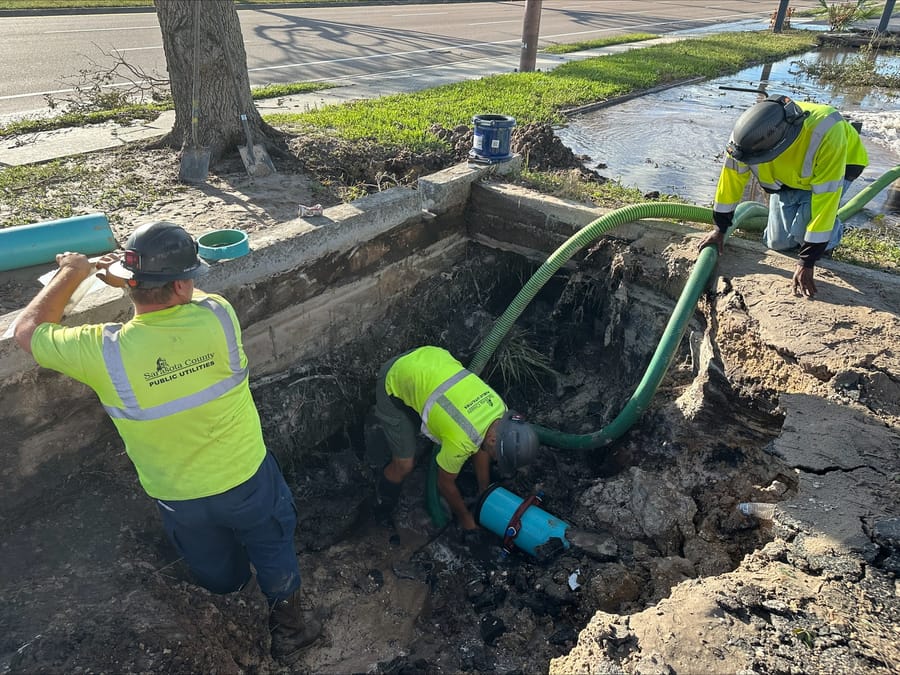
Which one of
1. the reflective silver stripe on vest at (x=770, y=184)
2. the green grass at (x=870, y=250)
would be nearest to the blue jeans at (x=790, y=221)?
the reflective silver stripe on vest at (x=770, y=184)

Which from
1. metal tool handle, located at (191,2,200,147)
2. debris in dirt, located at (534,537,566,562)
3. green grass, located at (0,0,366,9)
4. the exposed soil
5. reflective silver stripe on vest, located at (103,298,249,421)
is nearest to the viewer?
reflective silver stripe on vest, located at (103,298,249,421)

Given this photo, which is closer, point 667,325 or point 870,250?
point 667,325

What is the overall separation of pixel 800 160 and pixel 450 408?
2748 millimetres

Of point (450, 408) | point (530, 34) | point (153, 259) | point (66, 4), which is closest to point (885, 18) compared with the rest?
point (530, 34)

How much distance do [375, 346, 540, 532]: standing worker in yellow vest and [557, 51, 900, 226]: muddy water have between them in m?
3.30

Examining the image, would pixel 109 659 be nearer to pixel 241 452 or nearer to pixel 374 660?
pixel 241 452

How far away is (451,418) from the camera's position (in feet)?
11.2

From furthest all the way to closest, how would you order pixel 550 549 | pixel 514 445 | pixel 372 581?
pixel 372 581, pixel 550 549, pixel 514 445

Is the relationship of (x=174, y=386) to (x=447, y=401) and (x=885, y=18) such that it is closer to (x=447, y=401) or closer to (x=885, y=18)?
(x=447, y=401)

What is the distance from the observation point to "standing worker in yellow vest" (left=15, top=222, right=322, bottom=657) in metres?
2.22

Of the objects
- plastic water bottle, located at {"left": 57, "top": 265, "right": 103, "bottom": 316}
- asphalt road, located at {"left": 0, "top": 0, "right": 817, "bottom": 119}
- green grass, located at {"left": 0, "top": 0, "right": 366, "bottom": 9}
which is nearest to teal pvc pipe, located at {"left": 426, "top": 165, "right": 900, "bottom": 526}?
plastic water bottle, located at {"left": 57, "top": 265, "right": 103, "bottom": 316}

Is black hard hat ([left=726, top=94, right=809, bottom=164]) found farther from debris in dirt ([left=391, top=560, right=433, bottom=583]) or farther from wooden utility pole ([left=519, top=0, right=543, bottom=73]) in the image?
wooden utility pole ([left=519, top=0, right=543, bottom=73])

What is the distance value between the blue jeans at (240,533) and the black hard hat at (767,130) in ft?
10.7

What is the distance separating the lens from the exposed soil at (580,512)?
92.1 inches
